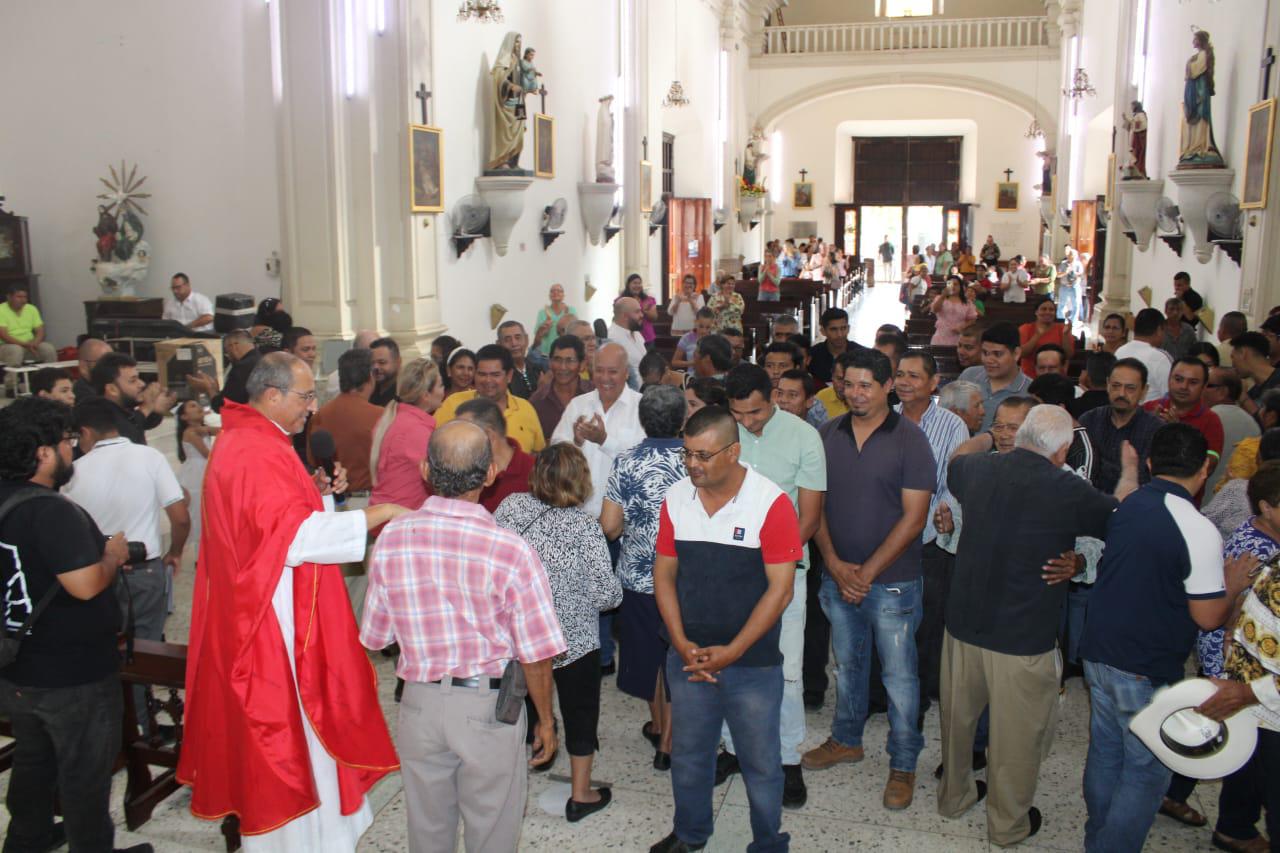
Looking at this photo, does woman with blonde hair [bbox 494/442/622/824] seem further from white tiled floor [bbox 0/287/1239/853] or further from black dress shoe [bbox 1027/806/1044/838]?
black dress shoe [bbox 1027/806/1044/838]

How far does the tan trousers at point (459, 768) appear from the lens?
2.84 meters

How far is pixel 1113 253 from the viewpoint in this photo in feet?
50.6

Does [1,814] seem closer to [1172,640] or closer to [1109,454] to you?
[1172,640]

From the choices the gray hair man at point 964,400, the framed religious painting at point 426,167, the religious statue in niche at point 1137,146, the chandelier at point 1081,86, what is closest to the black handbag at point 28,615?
the gray hair man at point 964,400

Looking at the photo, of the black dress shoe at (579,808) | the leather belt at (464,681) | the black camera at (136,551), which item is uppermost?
the black camera at (136,551)

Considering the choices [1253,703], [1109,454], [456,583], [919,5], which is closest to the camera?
[456,583]

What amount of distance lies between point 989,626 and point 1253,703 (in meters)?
0.78

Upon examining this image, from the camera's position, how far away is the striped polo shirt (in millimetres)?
3209

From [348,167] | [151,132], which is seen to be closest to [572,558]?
[348,167]

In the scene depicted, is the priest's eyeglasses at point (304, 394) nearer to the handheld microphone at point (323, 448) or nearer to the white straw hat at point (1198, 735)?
the handheld microphone at point (323, 448)

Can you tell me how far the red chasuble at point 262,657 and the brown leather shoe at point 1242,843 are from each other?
2759 mm

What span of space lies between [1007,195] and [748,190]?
7.92 m

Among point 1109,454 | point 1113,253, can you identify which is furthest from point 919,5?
point 1109,454

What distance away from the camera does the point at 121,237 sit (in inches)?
441
